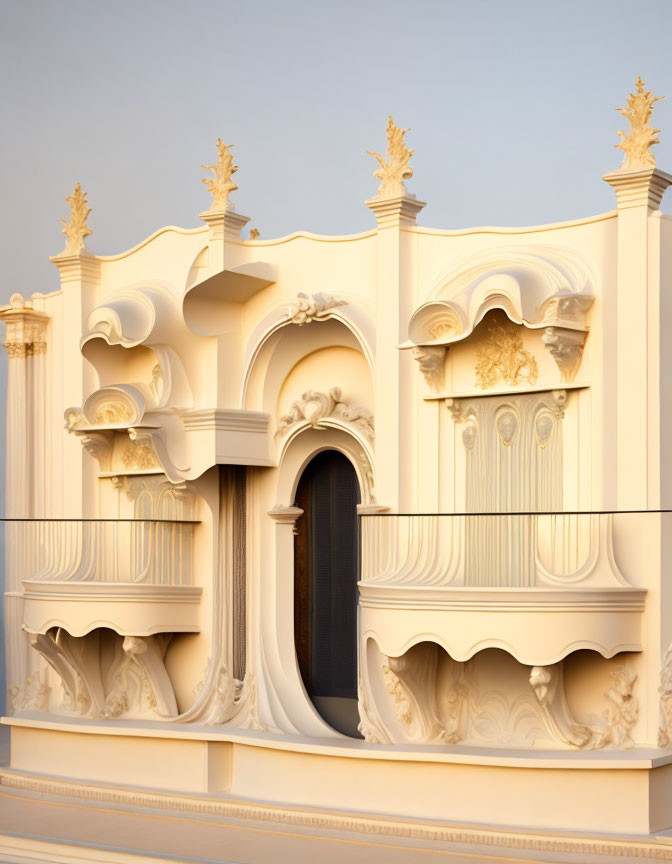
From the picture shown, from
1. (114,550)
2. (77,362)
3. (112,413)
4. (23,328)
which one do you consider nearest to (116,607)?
(114,550)

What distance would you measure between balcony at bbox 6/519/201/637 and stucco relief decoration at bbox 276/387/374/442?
1.73 metres

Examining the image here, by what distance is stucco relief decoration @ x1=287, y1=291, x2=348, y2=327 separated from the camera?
47.1 ft

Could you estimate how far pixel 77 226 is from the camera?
1666cm

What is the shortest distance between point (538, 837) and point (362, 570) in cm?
298

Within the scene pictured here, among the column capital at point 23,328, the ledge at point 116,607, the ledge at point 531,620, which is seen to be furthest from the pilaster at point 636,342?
the column capital at point 23,328

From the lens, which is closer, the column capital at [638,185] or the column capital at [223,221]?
the column capital at [638,185]

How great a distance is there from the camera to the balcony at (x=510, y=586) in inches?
477

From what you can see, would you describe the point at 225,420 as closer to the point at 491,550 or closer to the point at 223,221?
the point at 223,221

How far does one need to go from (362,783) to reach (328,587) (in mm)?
2423

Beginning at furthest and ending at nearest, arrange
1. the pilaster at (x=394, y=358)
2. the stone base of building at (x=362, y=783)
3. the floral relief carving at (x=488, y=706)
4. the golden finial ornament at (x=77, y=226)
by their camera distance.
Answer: the golden finial ornament at (x=77, y=226) < the pilaster at (x=394, y=358) < the floral relief carving at (x=488, y=706) < the stone base of building at (x=362, y=783)

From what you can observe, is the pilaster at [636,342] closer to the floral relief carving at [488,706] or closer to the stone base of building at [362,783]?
the floral relief carving at [488,706]

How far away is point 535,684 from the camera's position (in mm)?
12258

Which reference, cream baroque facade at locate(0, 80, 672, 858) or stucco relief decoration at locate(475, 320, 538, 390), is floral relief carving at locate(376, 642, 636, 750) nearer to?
cream baroque facade at locate(0, 80, 672, 858)

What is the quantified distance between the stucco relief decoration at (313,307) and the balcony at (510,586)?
7.09ft
